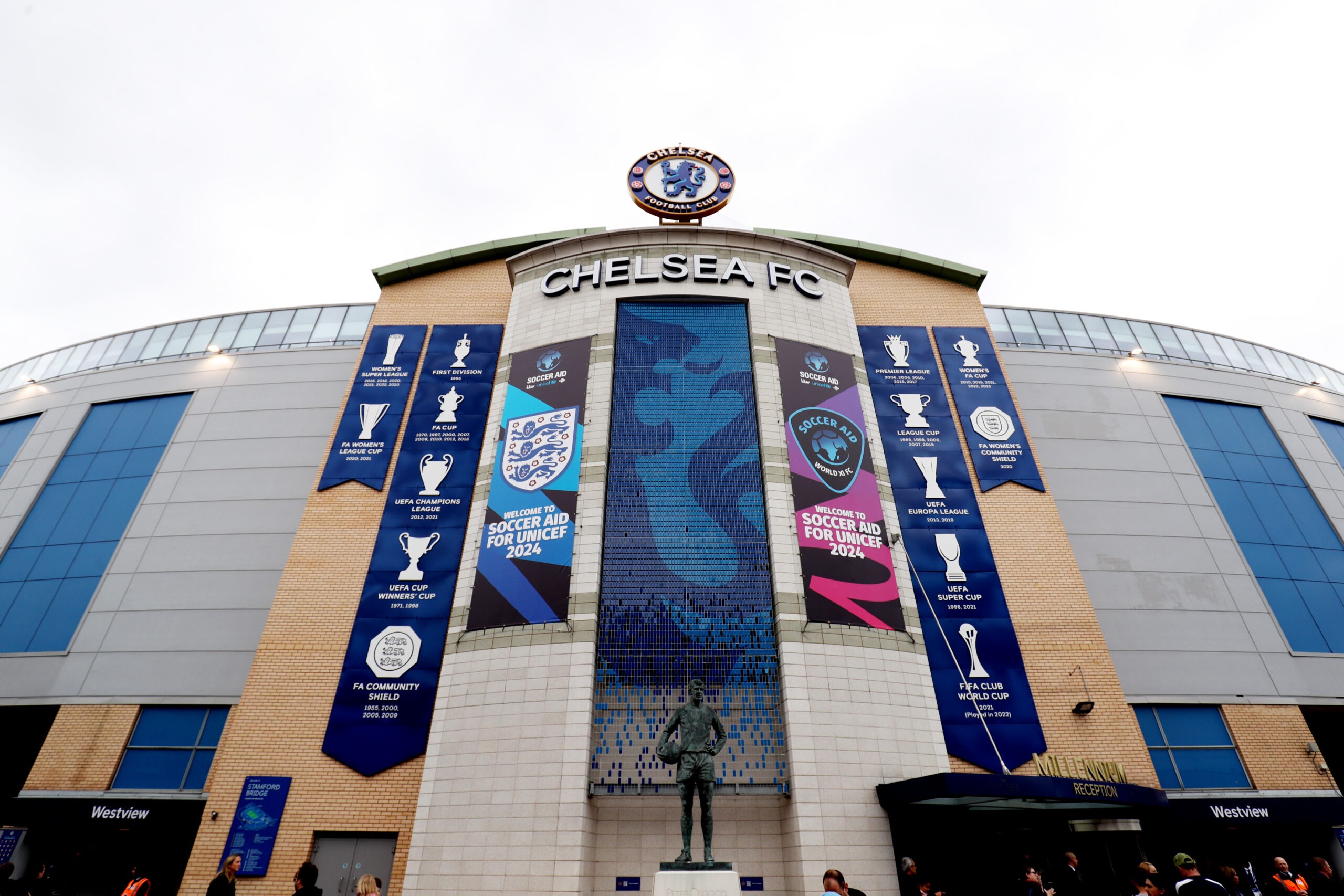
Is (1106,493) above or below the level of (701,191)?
below

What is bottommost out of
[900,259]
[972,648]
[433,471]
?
[972,648]

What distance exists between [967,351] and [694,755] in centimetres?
1960

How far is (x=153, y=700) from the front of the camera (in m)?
22.0

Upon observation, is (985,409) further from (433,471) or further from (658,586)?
(433,471)

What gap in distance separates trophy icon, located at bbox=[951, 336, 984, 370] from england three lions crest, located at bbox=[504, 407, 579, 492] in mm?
15068

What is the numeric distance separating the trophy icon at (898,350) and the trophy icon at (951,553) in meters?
7.16

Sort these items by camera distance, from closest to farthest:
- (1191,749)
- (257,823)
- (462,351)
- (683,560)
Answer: (257,823) < (683,560) < (1191,749) < (462,351)

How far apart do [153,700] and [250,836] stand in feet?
25.5

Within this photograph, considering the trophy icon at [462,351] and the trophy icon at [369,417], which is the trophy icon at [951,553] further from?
the trophy icon at [369,417]

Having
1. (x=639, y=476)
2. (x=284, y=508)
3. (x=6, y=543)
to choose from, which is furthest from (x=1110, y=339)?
(x=6, y=543)

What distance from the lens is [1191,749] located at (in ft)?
71.2

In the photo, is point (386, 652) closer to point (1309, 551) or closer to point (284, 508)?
point (284, 508)

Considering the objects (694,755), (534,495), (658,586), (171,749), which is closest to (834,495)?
(658,586)

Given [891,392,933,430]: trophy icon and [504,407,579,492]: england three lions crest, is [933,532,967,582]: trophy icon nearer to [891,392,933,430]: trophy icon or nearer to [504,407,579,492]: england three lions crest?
[891,392,933,430]: trophy icon
